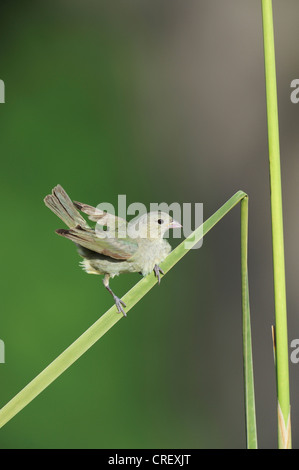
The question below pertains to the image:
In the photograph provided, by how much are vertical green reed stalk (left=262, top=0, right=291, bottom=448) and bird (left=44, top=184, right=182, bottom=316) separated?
0.50 meters

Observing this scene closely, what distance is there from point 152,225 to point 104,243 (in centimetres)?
21

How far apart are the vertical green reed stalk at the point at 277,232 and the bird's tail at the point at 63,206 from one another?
2.03 feet

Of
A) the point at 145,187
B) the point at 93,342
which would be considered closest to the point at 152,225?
the point at 93,342

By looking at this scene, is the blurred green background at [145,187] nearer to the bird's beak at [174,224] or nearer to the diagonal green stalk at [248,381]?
the bird's beak at [174,224]

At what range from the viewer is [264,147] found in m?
3.25

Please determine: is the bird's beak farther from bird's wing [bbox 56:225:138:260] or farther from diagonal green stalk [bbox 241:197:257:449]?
diagonal green stalk [bbox 241:197:257:449]

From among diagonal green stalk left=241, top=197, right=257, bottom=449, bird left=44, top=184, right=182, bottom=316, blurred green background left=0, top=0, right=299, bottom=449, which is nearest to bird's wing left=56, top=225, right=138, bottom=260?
bird left=44, top=184, right=182, bottom=316

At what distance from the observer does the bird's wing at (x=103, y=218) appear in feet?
4.45

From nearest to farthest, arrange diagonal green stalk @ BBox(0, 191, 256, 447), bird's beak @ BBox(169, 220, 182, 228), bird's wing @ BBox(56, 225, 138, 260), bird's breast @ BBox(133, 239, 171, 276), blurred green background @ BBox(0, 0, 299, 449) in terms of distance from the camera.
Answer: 1. diagonal green stalk @ BBox(0, 191, 256, 447)
2. bird's wing @ BBox(56, 225, 138, 260)
3. bird's breast @ BBox(133, 239, 171, 276)
4. bird's beak @ BBox(169, 220, 182, 228)
5. blurred green background @ BBox(0, 0, 299, 449)

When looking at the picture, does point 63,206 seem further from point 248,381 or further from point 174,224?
point 248,381

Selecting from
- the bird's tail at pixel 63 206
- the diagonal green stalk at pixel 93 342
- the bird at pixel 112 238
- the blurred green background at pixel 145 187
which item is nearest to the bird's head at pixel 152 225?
the bird at pixel 112 238

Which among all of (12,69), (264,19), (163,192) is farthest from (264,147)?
(264,19)

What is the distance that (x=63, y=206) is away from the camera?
1.33 metres

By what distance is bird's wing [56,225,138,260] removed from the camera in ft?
4.15
